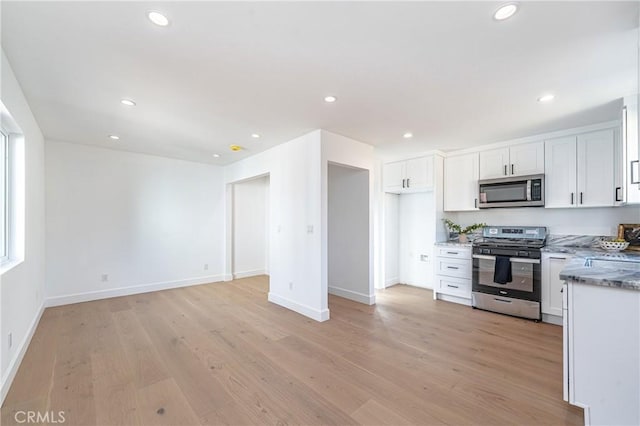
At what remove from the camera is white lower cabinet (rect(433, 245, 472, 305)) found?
4.32 m

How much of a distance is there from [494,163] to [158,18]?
4.56 m

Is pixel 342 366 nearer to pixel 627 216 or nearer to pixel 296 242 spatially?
pixel 296 242

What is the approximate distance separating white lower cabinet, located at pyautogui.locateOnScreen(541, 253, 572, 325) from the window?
5.87m

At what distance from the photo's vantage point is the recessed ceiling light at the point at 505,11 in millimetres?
1569

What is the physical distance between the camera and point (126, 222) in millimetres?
4910

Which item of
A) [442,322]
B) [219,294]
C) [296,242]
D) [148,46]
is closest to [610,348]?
[442,322]

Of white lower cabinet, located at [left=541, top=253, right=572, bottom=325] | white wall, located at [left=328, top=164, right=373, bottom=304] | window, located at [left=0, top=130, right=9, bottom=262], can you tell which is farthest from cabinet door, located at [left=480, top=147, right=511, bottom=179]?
window, located at [left=0, top=130, right=9, bottom=262]

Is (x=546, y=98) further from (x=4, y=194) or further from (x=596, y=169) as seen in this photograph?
(x=4, y=194)

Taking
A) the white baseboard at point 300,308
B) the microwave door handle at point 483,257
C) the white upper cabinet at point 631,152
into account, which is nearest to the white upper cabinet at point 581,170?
the white upper cabinet at point 631,152

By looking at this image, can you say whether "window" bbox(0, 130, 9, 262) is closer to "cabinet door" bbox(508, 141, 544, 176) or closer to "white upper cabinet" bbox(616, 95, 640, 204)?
"white upper cabinet" bbox(616, 95, 640, 204)

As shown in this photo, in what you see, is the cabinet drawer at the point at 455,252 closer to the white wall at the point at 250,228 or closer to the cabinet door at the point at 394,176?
the cabinet door at the point at 394,176

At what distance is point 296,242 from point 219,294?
6.46 feet

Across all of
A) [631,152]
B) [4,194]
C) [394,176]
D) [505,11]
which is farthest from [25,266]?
[631,152]

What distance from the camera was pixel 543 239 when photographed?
13.3 feet
